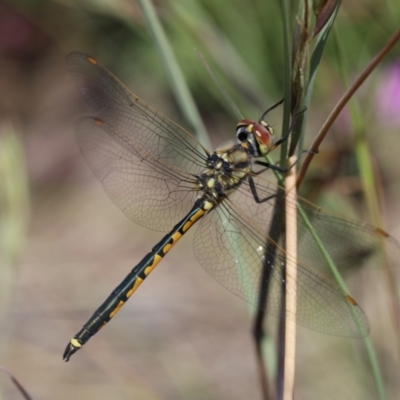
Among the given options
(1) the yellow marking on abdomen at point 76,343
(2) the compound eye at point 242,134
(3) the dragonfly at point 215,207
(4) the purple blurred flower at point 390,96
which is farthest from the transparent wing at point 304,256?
(4) the purple blurred flower at point 390,96

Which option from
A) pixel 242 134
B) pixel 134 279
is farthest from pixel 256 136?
pixel 134 279

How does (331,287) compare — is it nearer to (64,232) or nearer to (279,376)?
(279,376)

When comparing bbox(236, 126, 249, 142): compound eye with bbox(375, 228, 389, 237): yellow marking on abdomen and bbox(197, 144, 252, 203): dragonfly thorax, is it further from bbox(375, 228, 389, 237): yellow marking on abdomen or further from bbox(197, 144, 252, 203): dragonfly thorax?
bbox(375, 228, 389, 237): yellow marking on abdomen

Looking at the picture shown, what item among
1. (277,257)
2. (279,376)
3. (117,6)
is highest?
(117,6)

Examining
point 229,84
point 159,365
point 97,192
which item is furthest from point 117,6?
point 97,192

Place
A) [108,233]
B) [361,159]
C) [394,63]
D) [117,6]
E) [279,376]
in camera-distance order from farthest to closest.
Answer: [108,233] → [394,63] → [117,6] → [361,159] → [279,376]

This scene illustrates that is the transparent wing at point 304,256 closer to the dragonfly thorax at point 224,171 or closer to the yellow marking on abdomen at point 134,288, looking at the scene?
the dragonfly thorax at point 224,171

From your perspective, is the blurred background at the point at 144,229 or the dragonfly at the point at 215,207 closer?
the dragonfly at the point at 215,207
